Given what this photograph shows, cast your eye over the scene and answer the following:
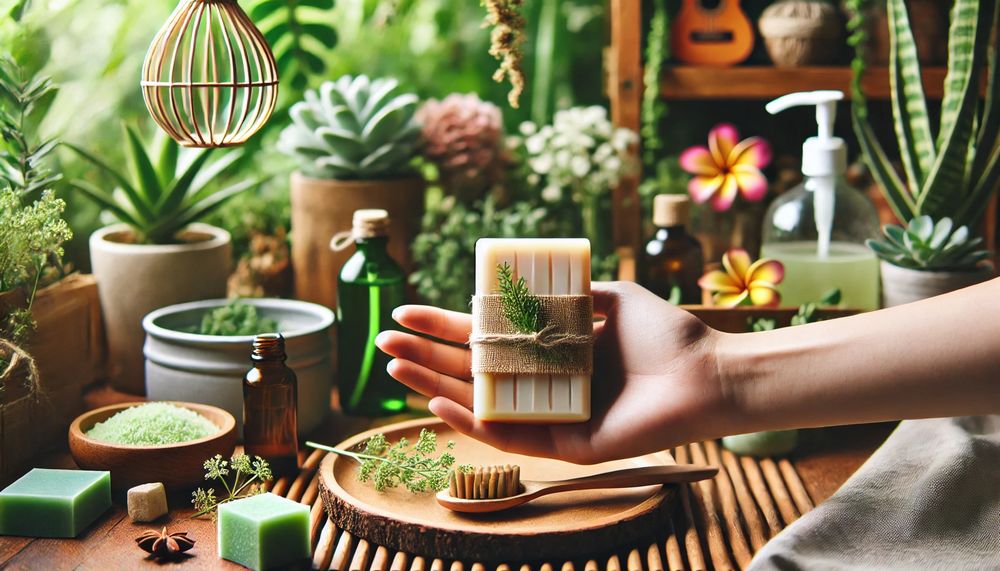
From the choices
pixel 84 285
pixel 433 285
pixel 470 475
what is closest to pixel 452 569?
pixel 470 475

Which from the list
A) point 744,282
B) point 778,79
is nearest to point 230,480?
point 744,282

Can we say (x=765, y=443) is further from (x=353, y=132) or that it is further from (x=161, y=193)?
(x=161, y=193)

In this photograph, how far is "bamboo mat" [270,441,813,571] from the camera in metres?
0.88

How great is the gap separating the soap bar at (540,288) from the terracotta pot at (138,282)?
511mm

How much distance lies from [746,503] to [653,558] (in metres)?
0.18

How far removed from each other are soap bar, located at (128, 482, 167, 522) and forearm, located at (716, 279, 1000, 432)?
0.55 m

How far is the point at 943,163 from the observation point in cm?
122

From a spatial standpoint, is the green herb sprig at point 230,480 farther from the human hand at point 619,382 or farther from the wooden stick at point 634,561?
the wooden stick at point 634,561

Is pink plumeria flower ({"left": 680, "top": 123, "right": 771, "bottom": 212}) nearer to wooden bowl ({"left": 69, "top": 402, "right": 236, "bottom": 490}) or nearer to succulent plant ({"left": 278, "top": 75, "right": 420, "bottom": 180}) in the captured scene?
succulent plant ({"left": 278, "top": 75, "right": 420, "bottom": 180})

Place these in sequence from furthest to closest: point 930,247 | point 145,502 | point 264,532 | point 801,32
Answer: point 801,32, point 930,247, point 145,502, point 264,532

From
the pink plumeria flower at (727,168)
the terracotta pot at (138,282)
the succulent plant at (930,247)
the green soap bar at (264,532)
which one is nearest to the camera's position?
the green soap bar at (264,532)

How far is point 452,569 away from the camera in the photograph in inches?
34.1

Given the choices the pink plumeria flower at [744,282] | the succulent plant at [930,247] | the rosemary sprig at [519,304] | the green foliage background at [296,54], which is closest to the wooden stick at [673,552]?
the rosemary sprig at [519,304]

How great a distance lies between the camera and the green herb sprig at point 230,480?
3.16ft
